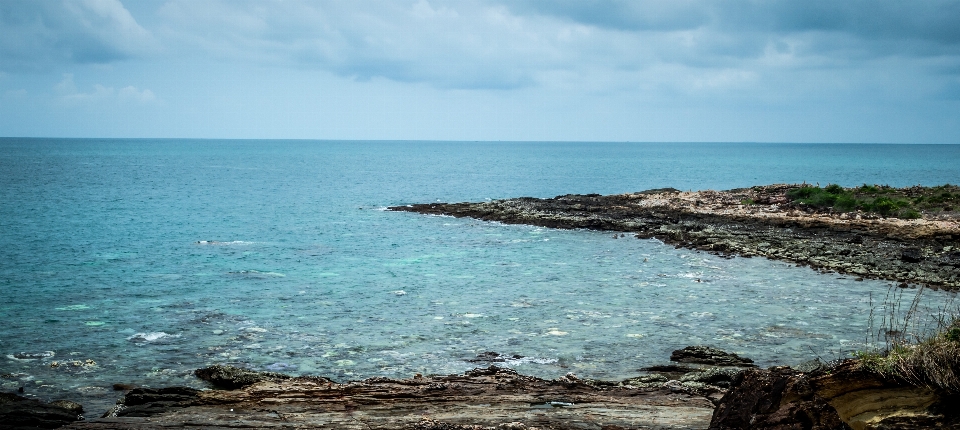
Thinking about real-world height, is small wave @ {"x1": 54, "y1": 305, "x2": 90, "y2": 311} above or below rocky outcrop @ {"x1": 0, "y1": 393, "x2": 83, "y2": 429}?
below

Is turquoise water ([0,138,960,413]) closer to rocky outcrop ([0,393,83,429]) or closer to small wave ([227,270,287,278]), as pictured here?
small wave ([227,270,287,278])

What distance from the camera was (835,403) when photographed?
8812 mm

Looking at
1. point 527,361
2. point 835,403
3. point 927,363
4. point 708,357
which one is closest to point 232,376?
point 527,361

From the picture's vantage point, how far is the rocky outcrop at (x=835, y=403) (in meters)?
8.14

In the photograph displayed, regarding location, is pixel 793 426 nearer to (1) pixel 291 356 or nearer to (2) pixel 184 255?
(1) pixel 291 356

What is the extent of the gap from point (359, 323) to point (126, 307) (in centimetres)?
900

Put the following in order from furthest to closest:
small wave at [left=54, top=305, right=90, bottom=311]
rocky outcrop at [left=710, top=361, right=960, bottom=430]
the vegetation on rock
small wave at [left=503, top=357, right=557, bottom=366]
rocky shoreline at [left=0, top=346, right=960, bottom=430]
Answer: the vegetation on rock < small wave at [left=54, top=305, right=90, bottom=311] < small wave at [left=503, top=357, right=557, bottom=366] < rocky shoreline at [left=0, top=346, right=960, bottom=430] < rocky outcrop at [left=710, top=361, right=960, bottom=430]

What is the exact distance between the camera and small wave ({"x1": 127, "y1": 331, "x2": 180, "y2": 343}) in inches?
830

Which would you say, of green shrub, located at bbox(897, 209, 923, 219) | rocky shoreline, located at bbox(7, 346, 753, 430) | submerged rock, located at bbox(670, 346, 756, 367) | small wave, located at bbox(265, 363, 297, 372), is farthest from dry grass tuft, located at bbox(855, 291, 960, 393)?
green shrub, located at bbox(897, 209, 923, 219)

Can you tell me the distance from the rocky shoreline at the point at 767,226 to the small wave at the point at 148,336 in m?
26.6

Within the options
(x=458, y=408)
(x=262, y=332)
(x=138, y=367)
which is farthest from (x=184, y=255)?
(x=458, y=408)

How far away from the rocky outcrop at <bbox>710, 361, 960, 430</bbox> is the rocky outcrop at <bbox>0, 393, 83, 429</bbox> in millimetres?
11728

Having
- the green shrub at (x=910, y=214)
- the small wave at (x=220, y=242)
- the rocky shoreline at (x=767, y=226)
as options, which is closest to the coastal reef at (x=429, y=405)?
the rocky shoreline at (x=767, y=226)

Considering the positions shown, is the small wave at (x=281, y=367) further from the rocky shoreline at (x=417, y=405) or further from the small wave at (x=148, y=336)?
the small wave at (x=148, y=336)
